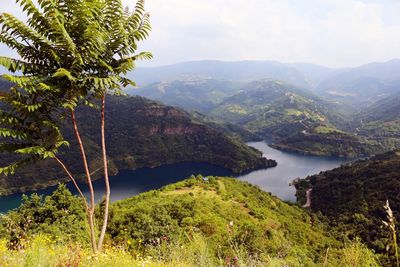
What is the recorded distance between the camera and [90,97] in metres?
7.61

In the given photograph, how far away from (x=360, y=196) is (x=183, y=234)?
65258 millimetres

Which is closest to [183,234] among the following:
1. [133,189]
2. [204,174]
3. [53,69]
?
[53,69]

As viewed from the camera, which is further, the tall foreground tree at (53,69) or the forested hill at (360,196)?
the forested hill at (360,196)

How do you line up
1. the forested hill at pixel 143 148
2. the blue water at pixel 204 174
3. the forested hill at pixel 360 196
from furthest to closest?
1. the forested hill at pixel 143 148
2. the blue water at pixel 204 174
3. the forested hill at pixel 360 196

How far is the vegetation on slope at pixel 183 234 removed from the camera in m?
6.62

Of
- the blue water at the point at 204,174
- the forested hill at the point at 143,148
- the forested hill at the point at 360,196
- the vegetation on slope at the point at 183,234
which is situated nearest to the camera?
the vegetation on slope at the point at 183,234

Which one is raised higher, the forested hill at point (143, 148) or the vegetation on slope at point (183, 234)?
the vegetation on slope at point (183, 234)

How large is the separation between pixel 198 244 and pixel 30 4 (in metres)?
6.47

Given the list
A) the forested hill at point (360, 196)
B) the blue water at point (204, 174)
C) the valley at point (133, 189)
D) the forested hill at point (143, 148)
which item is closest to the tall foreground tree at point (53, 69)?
the valley at point (133, 189)

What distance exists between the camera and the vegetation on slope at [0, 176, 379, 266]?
21.7ft

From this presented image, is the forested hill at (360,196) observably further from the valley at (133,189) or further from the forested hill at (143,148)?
the forested hill at (143,148)

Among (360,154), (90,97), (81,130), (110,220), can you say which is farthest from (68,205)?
(360,154)

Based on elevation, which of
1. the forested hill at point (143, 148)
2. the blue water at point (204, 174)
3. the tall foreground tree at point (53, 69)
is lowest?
the blue water at point (204, 174)

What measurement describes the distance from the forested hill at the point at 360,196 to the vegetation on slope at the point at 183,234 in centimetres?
751
